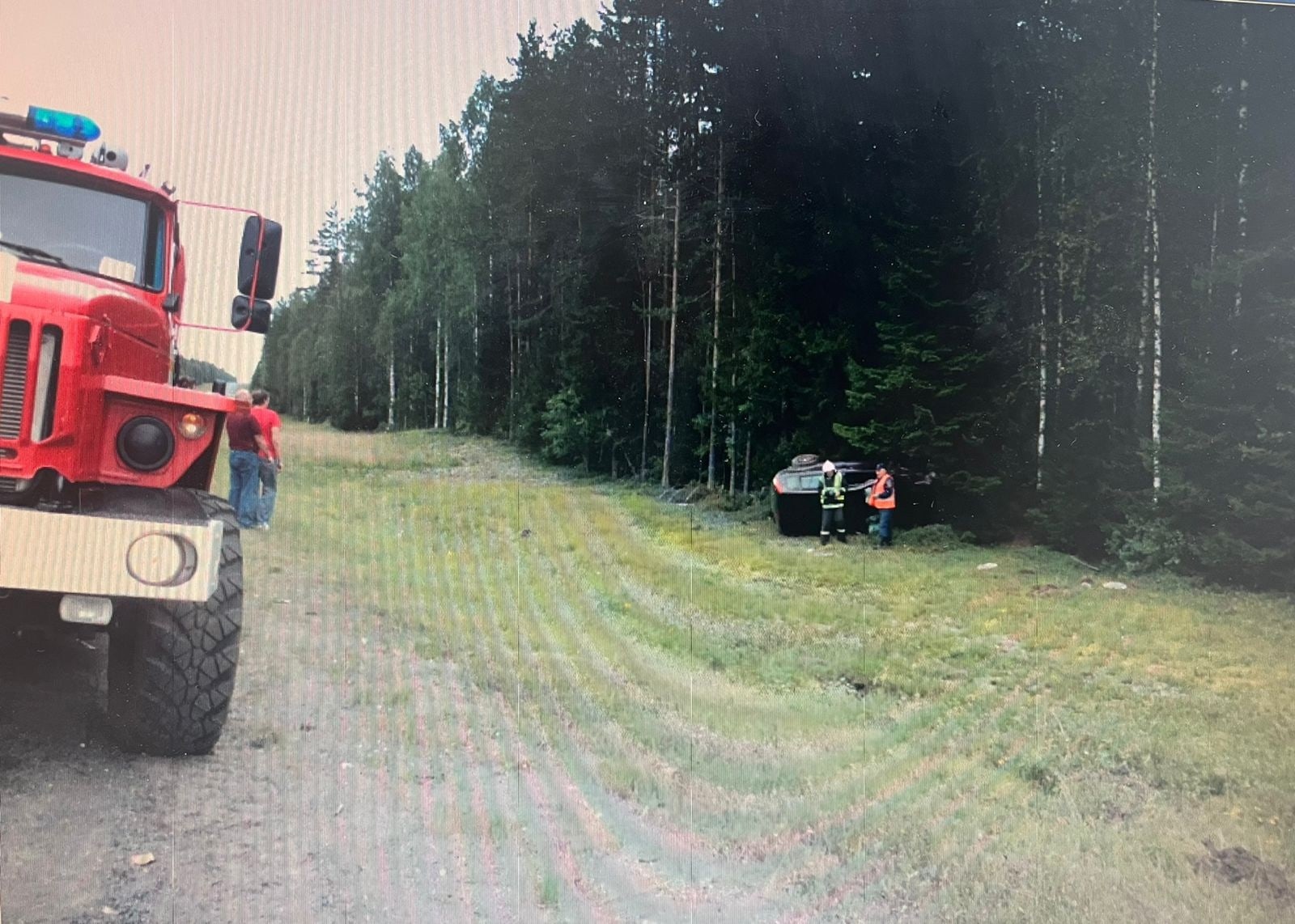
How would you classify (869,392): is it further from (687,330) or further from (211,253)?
(211,253)

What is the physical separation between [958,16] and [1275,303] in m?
1.25

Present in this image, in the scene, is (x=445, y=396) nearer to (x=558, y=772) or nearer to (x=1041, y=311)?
(x=558, y=772)

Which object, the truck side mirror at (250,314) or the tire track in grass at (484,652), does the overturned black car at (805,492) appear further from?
the truck side mirror at (250,314)

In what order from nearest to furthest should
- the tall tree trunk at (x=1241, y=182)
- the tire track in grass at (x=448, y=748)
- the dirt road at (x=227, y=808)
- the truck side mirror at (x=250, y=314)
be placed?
the dirt road at (x=227, y=808)
the tire track in grass at (x=448, y=748)
the truck side mirror at (x=250, y=314)
the tall tree trunk at (x=1241, y=182)

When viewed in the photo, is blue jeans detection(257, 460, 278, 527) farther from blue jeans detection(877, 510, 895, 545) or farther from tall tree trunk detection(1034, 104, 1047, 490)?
tall tree trunk detection(1034, 104, 1047, 490)

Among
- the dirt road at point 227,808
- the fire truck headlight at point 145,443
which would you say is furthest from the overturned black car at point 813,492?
the fire truck headlight at point 145,443

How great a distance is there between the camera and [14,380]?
6.64ft

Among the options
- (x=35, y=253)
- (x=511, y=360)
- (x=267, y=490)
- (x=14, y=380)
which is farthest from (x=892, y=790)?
(x=35, y=253)

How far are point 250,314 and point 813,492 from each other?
1.59 meters

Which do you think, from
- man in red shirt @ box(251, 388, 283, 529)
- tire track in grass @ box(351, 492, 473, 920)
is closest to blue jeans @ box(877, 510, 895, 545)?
tire track in grass @ box(351, 492, 473, 920)

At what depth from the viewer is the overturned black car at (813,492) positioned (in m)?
2.56

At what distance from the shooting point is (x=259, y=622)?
2342 mm

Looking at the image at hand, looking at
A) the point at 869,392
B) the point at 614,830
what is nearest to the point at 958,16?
the point at 869,392

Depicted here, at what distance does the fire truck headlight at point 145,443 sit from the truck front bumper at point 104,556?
17cm
